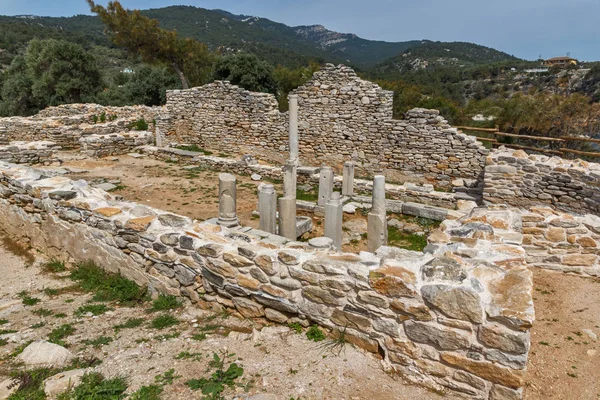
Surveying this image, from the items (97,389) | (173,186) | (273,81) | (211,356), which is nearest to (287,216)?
(211,356)

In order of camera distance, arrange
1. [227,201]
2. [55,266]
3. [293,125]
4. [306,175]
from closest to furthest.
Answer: [55,266], [227,201], [306,175], [293,125]

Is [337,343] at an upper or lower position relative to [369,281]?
lower

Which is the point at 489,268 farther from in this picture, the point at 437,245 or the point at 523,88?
the point at 523,88

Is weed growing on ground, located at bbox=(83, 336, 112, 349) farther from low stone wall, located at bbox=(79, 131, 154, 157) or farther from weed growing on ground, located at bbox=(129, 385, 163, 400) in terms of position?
low stone wall, located at bbox=(79, 131, 154, 157)

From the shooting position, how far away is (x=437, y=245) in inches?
163

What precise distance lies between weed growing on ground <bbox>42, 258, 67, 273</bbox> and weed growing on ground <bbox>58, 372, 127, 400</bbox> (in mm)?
3154

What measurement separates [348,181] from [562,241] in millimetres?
6003

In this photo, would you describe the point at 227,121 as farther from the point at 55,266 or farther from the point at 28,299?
the point at 28,299

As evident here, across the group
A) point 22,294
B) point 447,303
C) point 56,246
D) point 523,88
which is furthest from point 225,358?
point 523,88

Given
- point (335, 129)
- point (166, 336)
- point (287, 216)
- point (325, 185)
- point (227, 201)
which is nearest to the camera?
point (166, 336)

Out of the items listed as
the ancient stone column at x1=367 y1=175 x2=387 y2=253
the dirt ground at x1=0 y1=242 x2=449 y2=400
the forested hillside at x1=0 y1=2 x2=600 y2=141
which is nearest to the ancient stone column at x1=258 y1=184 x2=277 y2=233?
the ancient stone column at x1=367 y1=175 x2=387 y2=253

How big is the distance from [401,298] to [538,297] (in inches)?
122

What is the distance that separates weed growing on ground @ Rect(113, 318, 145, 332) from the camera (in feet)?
12.7

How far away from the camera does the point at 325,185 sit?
33.1 ft
